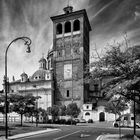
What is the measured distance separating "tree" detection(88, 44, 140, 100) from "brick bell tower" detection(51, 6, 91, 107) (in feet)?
162

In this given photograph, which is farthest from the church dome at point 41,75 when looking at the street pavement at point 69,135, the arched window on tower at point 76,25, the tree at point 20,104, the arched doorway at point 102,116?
the street pavement at point 69,135

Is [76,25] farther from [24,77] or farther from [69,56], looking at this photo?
[24,77]

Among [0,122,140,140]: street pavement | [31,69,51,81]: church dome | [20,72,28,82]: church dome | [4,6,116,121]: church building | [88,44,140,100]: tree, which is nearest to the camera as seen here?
[88,44,140,100]: tree

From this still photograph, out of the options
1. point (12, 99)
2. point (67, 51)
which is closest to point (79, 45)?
point (67, 51)

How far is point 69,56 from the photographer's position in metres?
71.6

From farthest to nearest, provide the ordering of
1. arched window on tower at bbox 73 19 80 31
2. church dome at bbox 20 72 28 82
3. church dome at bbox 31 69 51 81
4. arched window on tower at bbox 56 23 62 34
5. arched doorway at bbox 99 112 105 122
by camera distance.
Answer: church dome at bbox 20 72 28 82, arched window on tower at bbox 56 23 62 34, arched window on tower at bbox 73 19 80 31, church dome at bbox 31 69 51 81, arched doorway at bbox 99 112 105 122

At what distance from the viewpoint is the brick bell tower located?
225 feet

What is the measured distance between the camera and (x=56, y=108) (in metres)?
58.2

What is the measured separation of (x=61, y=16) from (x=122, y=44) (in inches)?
2376

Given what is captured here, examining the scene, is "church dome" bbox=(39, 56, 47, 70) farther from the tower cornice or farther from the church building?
the tower cornice

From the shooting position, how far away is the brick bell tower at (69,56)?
68.6 m

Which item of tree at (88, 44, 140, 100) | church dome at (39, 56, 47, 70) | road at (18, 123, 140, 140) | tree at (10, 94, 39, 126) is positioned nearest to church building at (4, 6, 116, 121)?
church dome at (39, 56, 47, 70)

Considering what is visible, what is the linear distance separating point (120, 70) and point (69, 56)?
182 feet

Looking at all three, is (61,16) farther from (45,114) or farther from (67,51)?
(45,114)
